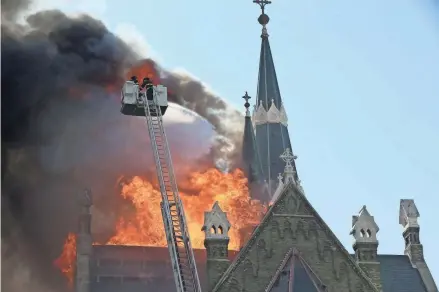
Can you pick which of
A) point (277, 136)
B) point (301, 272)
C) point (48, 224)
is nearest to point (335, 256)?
point (301, 272)

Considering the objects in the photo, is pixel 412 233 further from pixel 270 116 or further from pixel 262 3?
pixel 262 3

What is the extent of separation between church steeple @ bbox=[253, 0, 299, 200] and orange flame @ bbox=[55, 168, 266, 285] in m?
11.8

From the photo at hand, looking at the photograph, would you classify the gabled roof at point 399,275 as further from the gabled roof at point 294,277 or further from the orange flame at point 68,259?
the orange flame at point 68,259

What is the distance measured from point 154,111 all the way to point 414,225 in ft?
51.3

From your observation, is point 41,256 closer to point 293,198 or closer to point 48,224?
point 48,224

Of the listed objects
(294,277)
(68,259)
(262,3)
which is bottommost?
(294,277)

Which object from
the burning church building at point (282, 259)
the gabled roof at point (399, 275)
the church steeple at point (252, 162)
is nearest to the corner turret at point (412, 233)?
the burning church building at point (282, 259)

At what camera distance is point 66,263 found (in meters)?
49.7

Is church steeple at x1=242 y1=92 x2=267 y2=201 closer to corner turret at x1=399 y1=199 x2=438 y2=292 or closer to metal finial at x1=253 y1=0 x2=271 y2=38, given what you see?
metal finial at x1=253 y1=0 x2=271 y2=38

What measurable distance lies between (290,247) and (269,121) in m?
33.9

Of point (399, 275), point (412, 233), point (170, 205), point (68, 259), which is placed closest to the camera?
point (170, 205)

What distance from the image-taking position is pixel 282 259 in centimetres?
4234

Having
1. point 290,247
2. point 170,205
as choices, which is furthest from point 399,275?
point 170,205

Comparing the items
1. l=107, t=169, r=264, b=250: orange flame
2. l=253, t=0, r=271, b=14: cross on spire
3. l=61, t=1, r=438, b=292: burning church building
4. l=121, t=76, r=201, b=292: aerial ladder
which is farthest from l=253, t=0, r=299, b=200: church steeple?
l=121, t=76, r=201, b=292: aerial ladder
